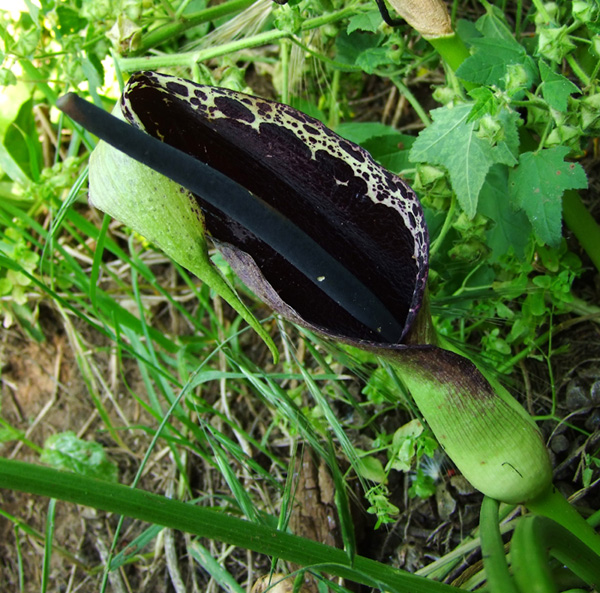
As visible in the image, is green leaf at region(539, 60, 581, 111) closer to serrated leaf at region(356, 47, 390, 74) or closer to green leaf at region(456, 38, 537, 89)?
green leaf at region(456, 38, 537, 89)

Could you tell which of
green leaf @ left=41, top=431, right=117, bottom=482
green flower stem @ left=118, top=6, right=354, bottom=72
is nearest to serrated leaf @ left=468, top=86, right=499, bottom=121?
green flower stem @ left=118, top=6, right=354, bottom=72

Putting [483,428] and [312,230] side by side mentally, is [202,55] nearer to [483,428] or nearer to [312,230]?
[312,230]

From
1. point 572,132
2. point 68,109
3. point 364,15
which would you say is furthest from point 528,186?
point 68,109

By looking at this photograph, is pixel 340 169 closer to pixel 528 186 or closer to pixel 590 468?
pixel 528 186

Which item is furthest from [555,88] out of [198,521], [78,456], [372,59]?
[78,456]

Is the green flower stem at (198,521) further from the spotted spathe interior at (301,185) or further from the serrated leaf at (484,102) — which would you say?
the serrated leaf at (484,102)

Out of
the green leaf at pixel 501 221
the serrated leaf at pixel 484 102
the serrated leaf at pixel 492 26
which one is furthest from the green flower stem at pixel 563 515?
the serrated leaf at pixel 492 26
